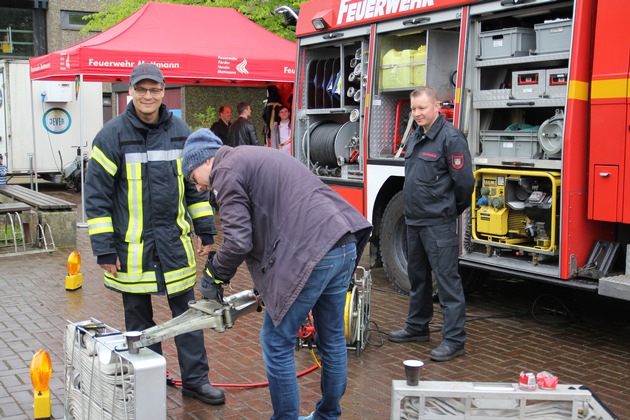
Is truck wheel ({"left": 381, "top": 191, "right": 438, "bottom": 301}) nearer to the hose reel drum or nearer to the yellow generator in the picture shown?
the yellow generator

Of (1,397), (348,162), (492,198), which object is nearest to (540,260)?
(492,198)

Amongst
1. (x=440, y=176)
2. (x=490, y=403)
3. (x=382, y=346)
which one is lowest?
(x=382, y=346)

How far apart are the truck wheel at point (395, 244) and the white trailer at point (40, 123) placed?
11816 millimetres

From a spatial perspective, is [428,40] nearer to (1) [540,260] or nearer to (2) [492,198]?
(2) [492,198]

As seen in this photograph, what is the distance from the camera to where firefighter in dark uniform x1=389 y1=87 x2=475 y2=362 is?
574 centimetres

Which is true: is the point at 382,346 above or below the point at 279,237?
below

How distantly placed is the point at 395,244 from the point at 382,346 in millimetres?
2005

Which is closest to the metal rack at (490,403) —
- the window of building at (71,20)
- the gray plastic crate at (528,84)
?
the gray plastic crate at (528,84)

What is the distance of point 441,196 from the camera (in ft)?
19.1

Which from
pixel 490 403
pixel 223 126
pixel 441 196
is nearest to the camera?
pixel 490 403

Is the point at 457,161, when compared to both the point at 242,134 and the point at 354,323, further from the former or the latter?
the point at 242,134

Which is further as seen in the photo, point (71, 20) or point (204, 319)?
point (71, 20)

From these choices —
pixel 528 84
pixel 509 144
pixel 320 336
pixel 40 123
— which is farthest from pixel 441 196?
pixel 40 123

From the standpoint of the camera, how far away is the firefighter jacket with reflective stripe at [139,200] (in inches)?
178
